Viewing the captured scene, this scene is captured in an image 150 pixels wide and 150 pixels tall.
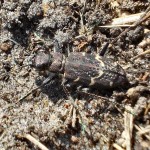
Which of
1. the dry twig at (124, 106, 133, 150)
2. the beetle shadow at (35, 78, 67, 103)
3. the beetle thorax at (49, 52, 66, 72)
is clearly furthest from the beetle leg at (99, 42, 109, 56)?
the dry twig at (124, 106, 133, 150)

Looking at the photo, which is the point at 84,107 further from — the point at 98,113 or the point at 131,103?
the point at 131,103

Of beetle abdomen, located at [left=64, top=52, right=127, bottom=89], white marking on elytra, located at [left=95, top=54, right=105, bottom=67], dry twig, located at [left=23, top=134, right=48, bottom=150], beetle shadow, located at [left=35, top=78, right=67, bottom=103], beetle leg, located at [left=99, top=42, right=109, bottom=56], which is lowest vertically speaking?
dry twig, located at [left=23, top=134, right=48, bottom=150]

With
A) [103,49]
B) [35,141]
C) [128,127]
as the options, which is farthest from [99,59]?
[35,141]

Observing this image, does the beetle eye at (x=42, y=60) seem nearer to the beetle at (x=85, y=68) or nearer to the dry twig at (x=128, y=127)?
the beetle at (x=85, y=68)

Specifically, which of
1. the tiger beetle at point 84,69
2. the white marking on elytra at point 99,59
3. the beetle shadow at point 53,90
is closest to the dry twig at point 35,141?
the beetle shadow at point 53,90

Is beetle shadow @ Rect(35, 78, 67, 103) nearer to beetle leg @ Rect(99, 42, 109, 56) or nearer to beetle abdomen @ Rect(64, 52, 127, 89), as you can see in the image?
beetle abdomen @ Rect(64, 52, 127, 89)

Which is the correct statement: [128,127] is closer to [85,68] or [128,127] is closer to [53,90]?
[85,68]

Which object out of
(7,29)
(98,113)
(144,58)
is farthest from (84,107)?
(7,29)
